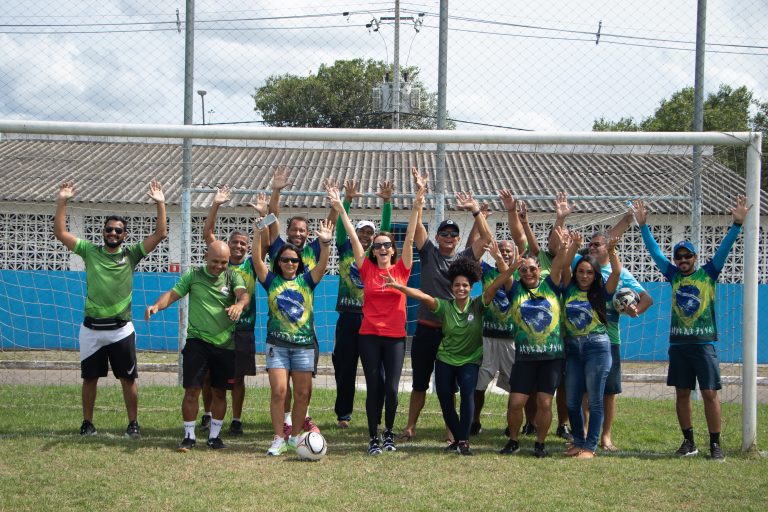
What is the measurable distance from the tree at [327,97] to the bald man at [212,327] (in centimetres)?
3275

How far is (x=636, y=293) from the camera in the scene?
23.2ft

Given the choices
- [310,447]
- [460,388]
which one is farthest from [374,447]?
[460,388]

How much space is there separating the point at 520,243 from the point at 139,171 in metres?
10.3

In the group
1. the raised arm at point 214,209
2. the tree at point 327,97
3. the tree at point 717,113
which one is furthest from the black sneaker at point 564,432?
the tree at point 327,97

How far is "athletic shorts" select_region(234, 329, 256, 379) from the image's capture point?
743 centimetres

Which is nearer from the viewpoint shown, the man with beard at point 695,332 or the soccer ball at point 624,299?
the soccer ball at point 624,299

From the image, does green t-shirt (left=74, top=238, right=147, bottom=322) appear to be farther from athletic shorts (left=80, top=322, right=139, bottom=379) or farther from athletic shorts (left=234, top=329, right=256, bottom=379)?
athletic shorts (left=234, top=329, right=256, bottom=379)

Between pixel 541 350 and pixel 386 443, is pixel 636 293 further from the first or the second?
pixel 386 443

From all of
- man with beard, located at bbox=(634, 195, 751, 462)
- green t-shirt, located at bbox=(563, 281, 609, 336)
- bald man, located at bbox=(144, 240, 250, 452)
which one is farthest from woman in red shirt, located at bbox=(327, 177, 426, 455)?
man with beard, located at bbox=(634, 195, 751, 462)

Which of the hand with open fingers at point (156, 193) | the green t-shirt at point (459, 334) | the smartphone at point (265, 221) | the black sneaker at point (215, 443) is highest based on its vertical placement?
the hand with open fingers at point (156, 193)

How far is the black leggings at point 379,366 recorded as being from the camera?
6.87m

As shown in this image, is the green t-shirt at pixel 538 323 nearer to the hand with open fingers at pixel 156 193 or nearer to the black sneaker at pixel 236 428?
the black sneaker at pixel 236 428

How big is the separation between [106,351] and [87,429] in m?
0.75

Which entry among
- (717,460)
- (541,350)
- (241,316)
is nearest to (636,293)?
(541,350)
